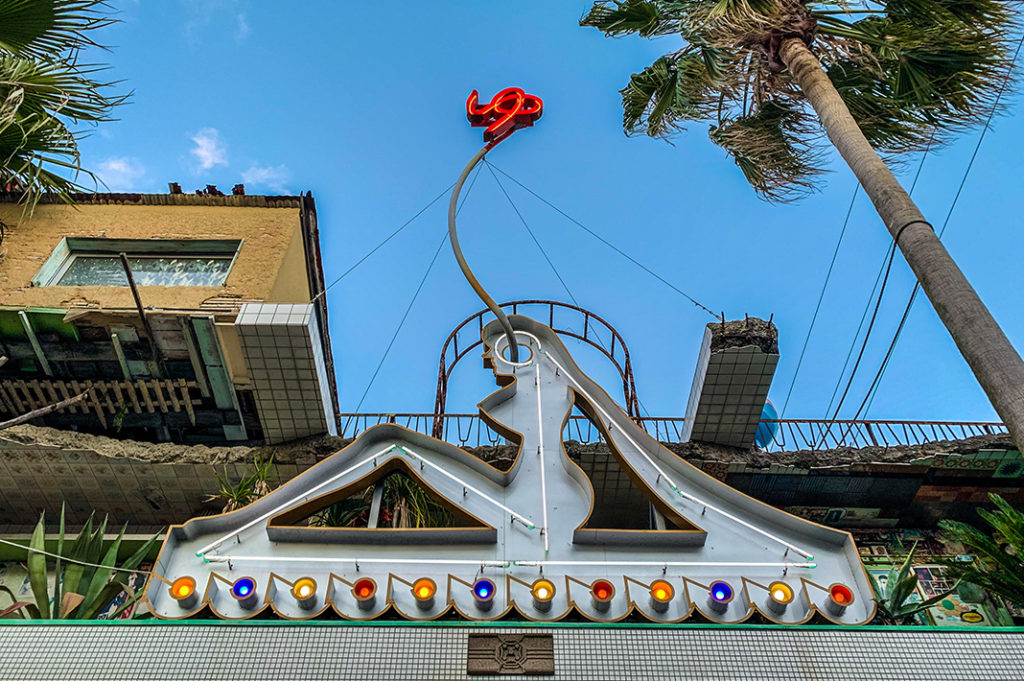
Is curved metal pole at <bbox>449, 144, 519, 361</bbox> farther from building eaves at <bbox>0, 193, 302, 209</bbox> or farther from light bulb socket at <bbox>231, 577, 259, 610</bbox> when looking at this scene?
building eaves at <bbox>0, 193, 302, 209</bbox>

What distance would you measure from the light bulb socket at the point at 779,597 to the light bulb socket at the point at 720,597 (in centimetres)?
36

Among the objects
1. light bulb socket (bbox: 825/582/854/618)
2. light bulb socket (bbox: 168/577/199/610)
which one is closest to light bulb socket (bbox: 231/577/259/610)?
light bulb socket (bbox: 168/577/199/610)

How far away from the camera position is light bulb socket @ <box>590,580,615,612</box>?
262 inches

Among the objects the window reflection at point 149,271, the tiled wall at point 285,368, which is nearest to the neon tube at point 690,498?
the tiled wall at point 285,368

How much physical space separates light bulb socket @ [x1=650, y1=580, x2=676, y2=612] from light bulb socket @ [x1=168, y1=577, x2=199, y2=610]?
13.9 feet

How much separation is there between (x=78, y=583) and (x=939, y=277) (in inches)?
374

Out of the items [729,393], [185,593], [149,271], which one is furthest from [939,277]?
[149,271]

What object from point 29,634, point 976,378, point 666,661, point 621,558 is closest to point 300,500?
point 29,634

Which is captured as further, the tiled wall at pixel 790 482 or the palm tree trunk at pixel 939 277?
the tiled wall at pixel 790 482

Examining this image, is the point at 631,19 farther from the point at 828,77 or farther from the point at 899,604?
the point at 899,604

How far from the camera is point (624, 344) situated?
13109mm

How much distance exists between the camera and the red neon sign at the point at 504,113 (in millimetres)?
10914

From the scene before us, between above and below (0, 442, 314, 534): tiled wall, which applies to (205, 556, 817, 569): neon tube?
below

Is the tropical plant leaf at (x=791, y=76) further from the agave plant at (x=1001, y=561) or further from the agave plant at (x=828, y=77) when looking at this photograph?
the agave plant at (x=1001, y=561)
